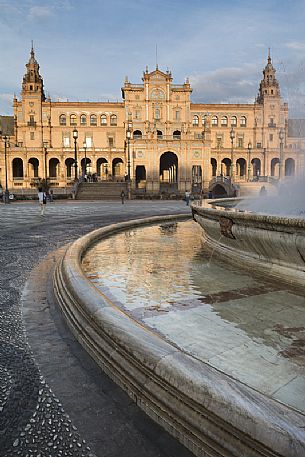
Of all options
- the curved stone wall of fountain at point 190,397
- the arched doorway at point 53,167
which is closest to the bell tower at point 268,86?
the arched doorway at point 53,167

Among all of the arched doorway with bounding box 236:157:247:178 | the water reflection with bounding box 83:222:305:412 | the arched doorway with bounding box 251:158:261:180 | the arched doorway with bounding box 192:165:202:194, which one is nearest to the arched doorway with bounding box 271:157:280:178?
the arched doorway with bounding box 251:158:261:180

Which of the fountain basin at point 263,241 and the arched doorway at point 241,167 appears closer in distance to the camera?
the fountain basin at point 263,241

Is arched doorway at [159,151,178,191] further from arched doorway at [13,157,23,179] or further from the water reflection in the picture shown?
the water reflection

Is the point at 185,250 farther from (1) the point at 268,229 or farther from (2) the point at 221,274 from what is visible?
(1) the point at 268,229

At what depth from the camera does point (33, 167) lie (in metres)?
66.9

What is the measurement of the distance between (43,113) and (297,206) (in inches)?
2699

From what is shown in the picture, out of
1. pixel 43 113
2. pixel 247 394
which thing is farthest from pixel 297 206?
pixel 43 113

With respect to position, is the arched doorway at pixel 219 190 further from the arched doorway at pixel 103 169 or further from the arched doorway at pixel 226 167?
the arched doorway at pixel 226 167

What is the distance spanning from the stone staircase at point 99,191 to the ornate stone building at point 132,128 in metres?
16.7

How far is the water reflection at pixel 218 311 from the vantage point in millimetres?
2586

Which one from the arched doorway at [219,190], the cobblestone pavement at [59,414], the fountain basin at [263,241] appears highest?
the arched doorway at [219,190]

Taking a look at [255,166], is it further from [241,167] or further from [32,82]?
[32,82]

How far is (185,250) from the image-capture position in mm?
7531

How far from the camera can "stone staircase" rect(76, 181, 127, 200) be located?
3909 centimetres
